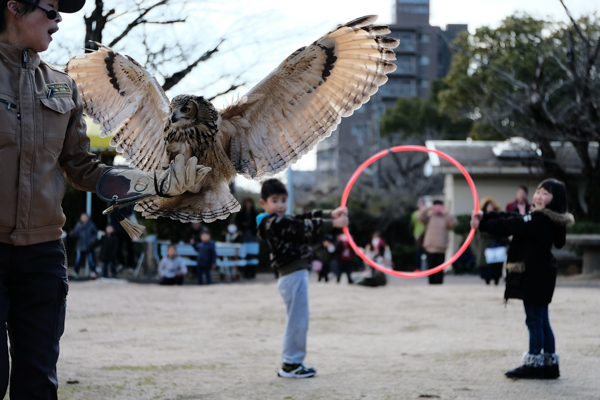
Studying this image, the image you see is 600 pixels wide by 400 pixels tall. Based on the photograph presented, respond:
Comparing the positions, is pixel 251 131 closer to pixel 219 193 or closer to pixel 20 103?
pixel 219 193

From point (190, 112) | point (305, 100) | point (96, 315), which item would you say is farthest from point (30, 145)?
point (96, 315)

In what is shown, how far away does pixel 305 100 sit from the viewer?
3.06 metres

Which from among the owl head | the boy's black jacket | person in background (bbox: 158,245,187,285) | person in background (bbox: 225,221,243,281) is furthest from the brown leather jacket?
person in background (bbox: 225,221,243,281)

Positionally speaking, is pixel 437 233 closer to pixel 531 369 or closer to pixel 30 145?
pixel 531 369

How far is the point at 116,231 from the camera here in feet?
41.0

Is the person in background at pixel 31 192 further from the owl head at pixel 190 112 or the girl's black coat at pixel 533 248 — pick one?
the girl's black coat at pixel 533 248

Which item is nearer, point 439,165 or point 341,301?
point 341,301

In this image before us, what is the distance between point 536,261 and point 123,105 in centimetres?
332

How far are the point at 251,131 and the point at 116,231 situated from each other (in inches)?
397

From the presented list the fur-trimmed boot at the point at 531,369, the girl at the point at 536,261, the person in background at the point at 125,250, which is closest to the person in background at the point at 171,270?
the person in background at the point at 125,250

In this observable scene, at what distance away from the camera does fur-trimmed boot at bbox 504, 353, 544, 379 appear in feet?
15.5

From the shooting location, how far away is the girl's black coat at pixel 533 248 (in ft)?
15.7

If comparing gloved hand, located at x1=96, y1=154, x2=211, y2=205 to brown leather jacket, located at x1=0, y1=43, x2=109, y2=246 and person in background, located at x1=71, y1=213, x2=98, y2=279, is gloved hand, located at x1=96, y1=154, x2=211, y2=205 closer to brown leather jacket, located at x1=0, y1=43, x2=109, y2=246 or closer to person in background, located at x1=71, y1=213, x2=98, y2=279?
brown leather jacket, located at x1=0, y1=43, x2=109, y2=246

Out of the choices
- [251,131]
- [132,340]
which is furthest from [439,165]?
[251,131]
